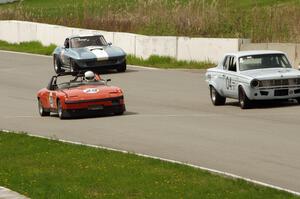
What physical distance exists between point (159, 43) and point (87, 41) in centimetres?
344

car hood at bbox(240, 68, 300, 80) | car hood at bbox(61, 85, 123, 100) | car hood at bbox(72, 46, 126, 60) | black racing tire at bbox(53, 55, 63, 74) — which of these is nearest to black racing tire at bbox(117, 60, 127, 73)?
car hood at bbox(72, 46, 126, 60)

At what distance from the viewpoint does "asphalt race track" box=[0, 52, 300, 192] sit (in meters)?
14.9

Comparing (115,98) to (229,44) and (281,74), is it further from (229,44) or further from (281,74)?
(229,44)

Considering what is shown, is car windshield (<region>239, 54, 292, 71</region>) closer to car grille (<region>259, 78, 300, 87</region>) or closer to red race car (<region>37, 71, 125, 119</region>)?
car grille (<region>259, 78, 300, 87</region>)

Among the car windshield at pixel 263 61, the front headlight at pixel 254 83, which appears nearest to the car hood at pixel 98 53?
the car windshield at pixel 263 61

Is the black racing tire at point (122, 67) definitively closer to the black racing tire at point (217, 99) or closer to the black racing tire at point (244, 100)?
the black racing tire at point (217, 99)

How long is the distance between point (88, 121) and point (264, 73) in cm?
416

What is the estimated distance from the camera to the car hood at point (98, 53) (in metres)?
35.9

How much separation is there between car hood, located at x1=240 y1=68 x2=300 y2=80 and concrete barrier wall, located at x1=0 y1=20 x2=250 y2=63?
11.3 metres

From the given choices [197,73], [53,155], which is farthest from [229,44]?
[53,155]

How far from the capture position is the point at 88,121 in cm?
2247

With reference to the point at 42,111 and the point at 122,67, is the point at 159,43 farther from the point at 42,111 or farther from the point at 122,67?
the point at 42,111

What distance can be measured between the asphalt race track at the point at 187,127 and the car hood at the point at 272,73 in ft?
2.36

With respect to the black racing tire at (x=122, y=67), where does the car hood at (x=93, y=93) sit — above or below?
above
